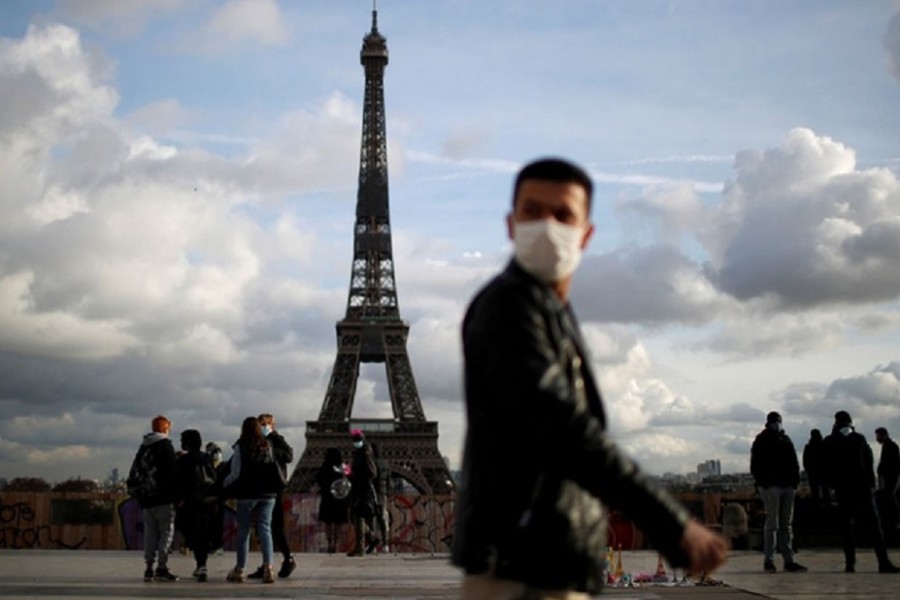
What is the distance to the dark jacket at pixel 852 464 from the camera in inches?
535

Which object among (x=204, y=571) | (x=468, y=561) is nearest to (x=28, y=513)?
(x=204, y=571)

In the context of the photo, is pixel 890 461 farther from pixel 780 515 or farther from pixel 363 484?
pixel 363 484

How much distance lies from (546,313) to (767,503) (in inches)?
463

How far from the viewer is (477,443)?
2781mm

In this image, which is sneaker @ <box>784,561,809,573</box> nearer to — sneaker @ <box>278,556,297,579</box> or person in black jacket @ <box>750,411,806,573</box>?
person in black jacket @ <box>750,411,806,573</box>

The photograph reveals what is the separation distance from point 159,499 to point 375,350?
205 ft

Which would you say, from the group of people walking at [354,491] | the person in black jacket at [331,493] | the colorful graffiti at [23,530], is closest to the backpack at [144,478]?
the group of people walking at [354,491]

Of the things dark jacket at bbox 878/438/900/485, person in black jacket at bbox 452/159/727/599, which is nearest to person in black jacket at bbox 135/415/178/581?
dark jacket at bbox 878/438/900/485

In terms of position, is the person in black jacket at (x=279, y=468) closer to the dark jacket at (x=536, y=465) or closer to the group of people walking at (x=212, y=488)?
the group of people walking at (x=212, y=488)

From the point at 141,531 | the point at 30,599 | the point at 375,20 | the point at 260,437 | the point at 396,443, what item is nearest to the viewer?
the point at 30,599

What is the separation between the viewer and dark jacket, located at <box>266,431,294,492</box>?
42.6 ft

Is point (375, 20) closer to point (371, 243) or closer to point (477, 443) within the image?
point (371, 243)

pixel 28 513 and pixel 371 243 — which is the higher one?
pixel 371 243

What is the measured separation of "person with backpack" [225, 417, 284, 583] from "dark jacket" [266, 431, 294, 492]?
0.33m
